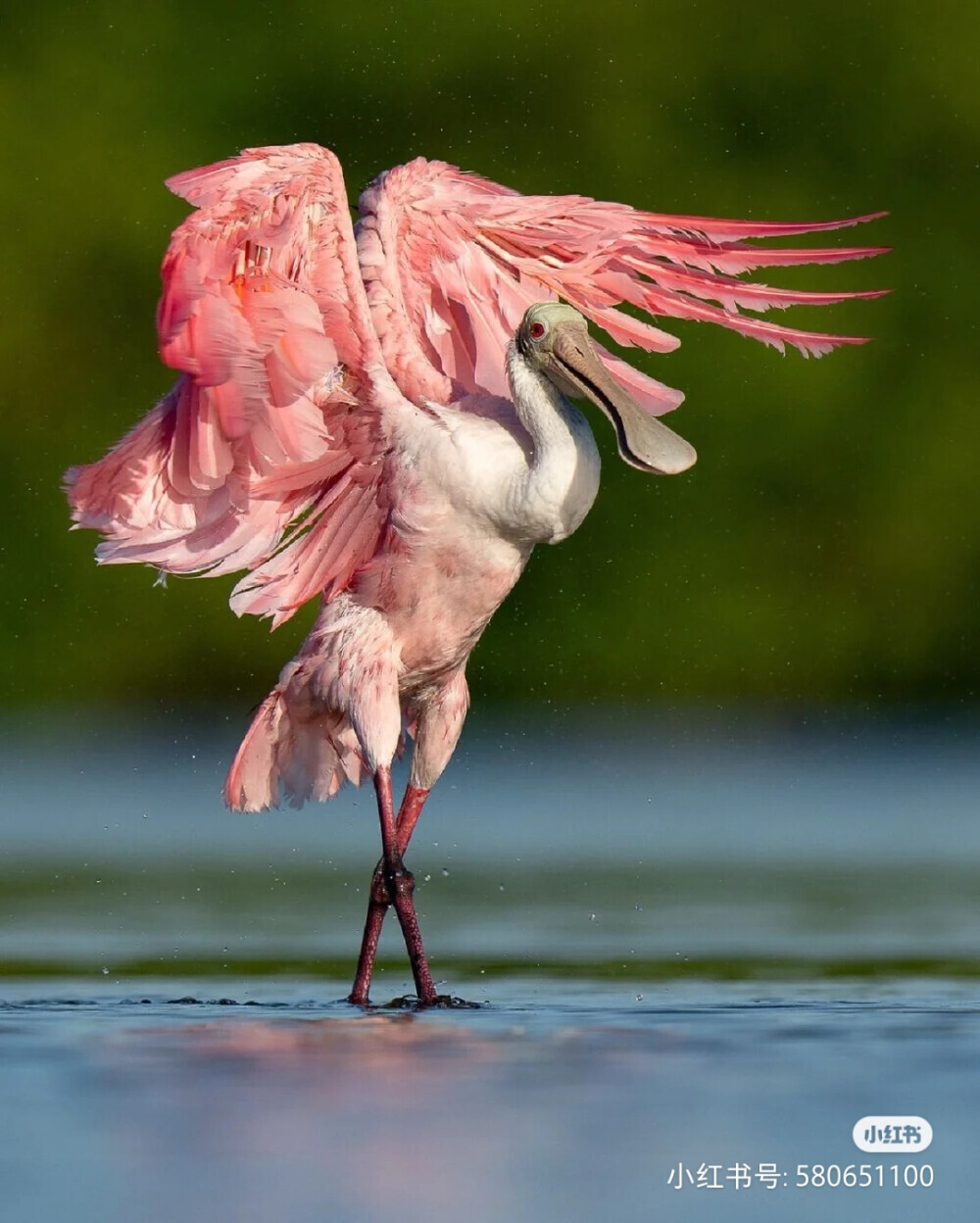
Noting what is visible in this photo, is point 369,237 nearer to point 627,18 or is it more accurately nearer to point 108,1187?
point 108,1187

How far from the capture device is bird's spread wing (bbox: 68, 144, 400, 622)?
349 inches

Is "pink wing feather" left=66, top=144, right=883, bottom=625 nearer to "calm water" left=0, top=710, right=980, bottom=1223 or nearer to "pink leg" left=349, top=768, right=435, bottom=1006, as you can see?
"pink leg" left=349, top=768, right=435, bottom=1006

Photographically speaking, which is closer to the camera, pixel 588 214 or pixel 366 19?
pixel 588 214

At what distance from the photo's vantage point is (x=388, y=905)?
940 cm

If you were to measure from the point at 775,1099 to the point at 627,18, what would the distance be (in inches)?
610

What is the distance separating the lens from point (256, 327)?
8883mm

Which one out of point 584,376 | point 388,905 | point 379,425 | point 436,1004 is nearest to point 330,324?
point 379,425

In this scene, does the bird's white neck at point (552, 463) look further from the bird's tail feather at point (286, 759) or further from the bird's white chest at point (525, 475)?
the bird's tail feather at point (286, 759)

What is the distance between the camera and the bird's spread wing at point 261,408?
29.1ft

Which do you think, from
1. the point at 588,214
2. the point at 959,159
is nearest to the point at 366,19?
the point at 959,159

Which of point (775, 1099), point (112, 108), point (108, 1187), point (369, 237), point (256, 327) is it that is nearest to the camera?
point (108, 1187)

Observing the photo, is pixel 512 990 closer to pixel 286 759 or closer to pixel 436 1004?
pixel 436 1004

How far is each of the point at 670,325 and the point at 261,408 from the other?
30.6 ft

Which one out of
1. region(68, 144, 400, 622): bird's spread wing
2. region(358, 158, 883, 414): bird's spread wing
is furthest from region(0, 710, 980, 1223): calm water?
region(358, 158, 883, 414): bird's spread wing
